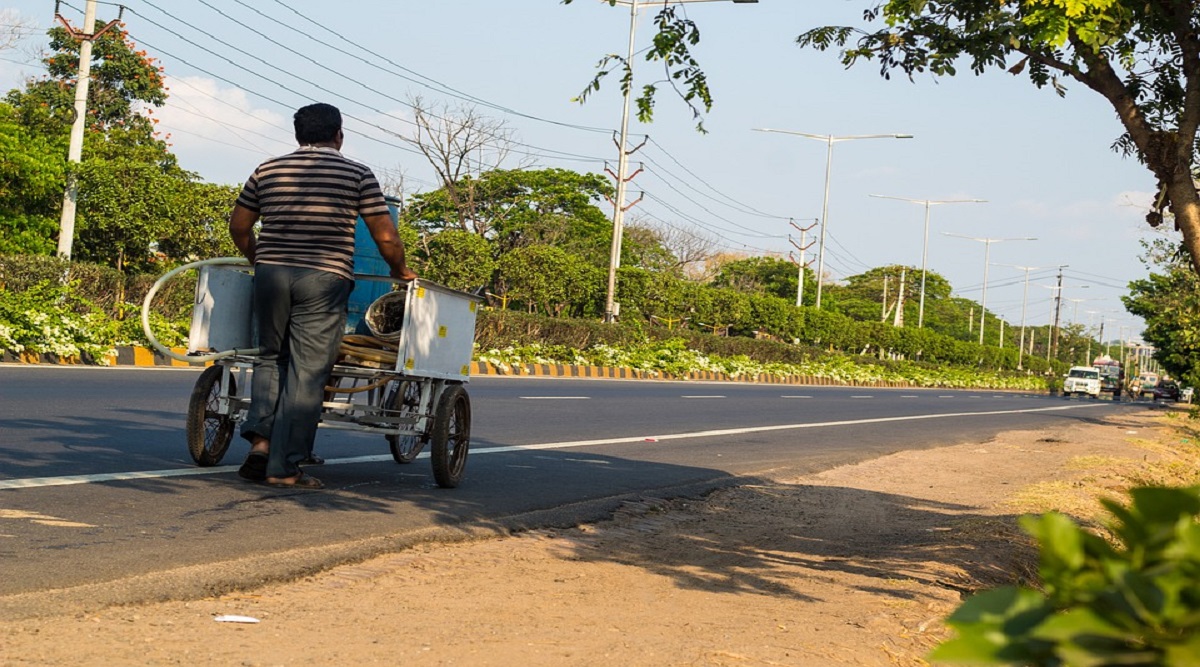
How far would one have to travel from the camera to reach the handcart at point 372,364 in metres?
7.63

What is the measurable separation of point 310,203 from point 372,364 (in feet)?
3.66

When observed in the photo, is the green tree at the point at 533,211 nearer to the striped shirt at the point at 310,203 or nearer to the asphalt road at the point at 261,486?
the asphalt road at the point at 261,486

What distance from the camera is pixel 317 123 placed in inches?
288

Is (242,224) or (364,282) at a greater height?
(242,224)

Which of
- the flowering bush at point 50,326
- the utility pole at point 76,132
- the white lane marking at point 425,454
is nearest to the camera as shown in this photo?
the white lane marking at point 425,454

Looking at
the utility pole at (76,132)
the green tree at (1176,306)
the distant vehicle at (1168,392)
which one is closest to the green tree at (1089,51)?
the green tree at (1176,306)

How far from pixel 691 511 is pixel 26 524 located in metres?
4.34

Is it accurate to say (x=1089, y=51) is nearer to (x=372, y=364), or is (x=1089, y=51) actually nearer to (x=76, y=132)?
(x=372, y=364)

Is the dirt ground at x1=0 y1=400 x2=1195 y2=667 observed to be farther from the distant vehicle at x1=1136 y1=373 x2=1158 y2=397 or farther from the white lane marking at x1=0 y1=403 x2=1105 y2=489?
the distant vehicle at x1=1136 y1=373 x2=1158 y2=397

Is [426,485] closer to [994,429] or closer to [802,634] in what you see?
[802,634]

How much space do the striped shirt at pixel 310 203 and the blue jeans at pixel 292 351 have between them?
3.6 inches

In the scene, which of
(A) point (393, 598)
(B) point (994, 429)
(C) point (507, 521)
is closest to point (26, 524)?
(A) point (393, 598)

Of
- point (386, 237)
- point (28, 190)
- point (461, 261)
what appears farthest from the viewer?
point (461, 261)

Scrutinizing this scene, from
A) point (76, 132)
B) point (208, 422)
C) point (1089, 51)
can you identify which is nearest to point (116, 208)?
point (76, 132)
